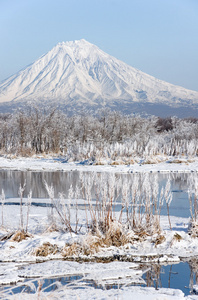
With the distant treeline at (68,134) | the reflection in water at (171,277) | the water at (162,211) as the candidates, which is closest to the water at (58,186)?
the water at (162,211)

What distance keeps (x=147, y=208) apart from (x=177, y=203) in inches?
169

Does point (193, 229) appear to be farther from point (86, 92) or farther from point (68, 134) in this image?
point (86, 92)

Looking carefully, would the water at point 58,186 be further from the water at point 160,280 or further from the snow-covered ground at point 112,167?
the water at point 160,280

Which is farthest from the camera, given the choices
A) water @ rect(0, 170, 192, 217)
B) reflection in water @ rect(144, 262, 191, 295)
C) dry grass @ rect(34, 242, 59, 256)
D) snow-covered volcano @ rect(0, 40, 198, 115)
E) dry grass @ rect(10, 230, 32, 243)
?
snow-covered volcano @ rect(0, 40, 198, 115)

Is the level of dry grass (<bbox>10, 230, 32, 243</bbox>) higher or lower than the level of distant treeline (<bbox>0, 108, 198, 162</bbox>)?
lower

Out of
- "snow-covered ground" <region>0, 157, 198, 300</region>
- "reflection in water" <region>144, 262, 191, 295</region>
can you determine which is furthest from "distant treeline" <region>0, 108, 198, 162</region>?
"reflection in water" <region>144, 262, 191, 295</region>

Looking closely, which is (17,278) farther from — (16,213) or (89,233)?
(16,213)

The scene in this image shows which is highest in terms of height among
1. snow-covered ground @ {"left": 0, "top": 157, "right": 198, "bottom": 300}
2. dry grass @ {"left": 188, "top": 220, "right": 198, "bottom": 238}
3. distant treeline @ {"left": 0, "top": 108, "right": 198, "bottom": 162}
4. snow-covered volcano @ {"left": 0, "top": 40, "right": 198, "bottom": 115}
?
→ snow-covered volcano @ {"left": 0, "top": 40, "right": 198, "bottom": 115}

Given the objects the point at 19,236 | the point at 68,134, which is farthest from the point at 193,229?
the point at 68,134

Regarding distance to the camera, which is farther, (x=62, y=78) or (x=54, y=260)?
(x=62, y=78)

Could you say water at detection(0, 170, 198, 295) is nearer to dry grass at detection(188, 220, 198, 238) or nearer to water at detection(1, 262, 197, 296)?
water at detection(1, 262, 197, 296)


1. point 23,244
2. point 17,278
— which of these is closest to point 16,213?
point 23,244

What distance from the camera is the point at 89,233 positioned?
24.3 ft

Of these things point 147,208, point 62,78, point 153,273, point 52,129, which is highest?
point 62,78
